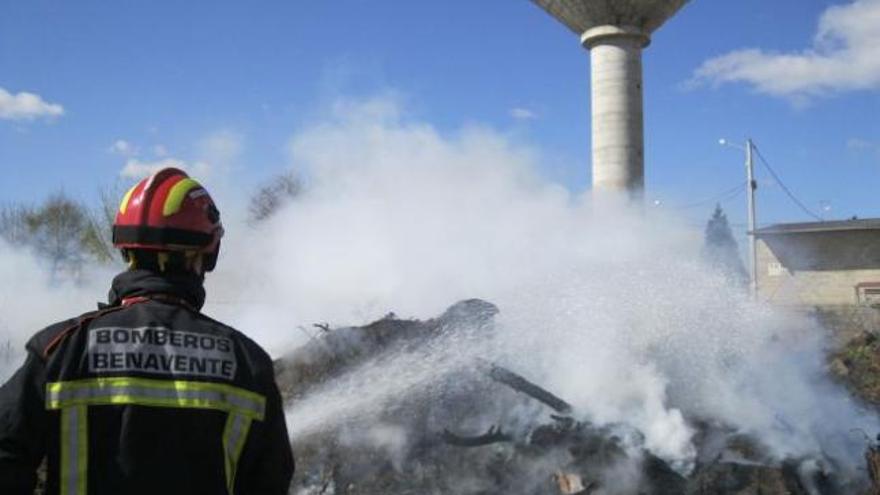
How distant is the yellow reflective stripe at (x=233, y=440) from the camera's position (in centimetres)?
196

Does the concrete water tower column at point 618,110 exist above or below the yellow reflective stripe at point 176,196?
above

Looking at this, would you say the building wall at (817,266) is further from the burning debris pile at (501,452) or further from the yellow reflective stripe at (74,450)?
the yellow reflective stripe at (74,450)

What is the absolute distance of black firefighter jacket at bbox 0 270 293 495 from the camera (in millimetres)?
1829

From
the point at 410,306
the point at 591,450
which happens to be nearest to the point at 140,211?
the point at 591,450

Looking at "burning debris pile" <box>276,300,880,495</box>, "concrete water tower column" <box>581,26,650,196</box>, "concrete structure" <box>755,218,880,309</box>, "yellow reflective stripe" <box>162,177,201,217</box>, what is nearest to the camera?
"yellow reflective stripe" <box>162,177,201,217</box>

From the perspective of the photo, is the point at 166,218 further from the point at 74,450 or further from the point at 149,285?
the point at 74,450

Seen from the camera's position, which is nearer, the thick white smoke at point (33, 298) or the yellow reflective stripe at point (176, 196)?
the yellow reflective stripe at point (176, 196)

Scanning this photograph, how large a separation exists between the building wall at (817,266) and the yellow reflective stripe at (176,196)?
24891mm

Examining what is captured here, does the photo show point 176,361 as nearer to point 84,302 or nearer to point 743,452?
point 743,452

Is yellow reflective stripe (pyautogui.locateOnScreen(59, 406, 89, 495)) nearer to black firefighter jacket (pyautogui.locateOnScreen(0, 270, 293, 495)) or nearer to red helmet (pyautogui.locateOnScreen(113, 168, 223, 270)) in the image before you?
black firefighter jacket (pyautogui.locateOnScreen(0, 270, 293, 495))

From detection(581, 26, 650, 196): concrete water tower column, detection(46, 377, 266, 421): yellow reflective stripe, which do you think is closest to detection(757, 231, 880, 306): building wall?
detection(581, 26, 650, 196): concrete water tower column

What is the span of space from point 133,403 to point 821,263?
1116 inches

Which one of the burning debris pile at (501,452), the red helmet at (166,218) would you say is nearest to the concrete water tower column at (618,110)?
the burning debris pile at (501,452)

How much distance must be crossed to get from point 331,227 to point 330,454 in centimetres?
764
